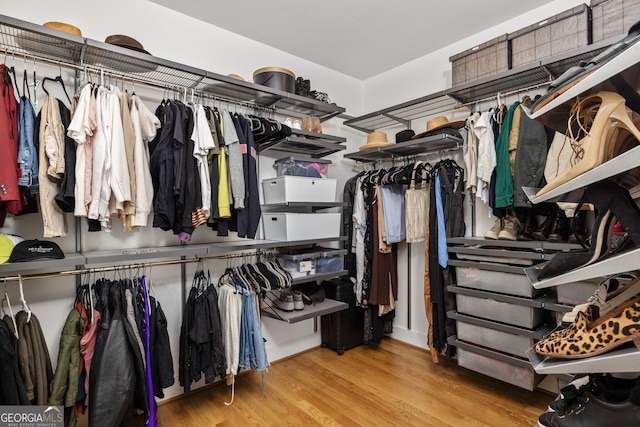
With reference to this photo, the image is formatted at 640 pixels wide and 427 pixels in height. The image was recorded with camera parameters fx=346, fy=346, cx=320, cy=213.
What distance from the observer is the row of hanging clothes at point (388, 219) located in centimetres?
273

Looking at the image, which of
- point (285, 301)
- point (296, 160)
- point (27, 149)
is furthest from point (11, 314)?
point (296, 160)

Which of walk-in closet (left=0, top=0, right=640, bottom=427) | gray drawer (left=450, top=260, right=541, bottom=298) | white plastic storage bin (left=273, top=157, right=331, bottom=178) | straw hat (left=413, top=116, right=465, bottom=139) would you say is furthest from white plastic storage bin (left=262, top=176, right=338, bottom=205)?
gray drawer (left=450, top=260, right=541, bottom=298)

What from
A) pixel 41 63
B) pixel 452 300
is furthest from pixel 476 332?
pixel 41 63

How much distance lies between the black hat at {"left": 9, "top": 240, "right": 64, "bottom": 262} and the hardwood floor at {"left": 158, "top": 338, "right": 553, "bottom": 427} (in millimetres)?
1244

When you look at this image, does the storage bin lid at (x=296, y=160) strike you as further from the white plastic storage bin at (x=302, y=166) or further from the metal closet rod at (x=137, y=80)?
the metal closet rod at (x=137, y=80)

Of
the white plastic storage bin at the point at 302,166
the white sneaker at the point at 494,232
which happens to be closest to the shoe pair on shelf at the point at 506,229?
the white sneaker at the point at 494,232

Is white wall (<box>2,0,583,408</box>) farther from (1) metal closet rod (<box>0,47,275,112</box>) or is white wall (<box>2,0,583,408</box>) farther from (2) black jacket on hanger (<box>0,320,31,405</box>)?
(2) black jacket on hanger (<box>0,320,31,405</box>)

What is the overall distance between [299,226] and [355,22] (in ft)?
5.35

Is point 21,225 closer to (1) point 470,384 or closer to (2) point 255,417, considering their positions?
(2) point 255,417

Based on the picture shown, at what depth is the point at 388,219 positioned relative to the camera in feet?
9.96

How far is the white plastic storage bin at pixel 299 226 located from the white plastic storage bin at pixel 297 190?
12 centimetres

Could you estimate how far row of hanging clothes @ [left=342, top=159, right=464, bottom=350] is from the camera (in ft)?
8.96

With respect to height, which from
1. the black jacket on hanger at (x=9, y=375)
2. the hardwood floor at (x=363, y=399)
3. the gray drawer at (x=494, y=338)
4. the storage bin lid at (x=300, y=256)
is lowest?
the hardwood floor at (x=363, y=399)

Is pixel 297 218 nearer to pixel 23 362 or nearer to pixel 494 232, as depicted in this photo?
pixel 494 232
